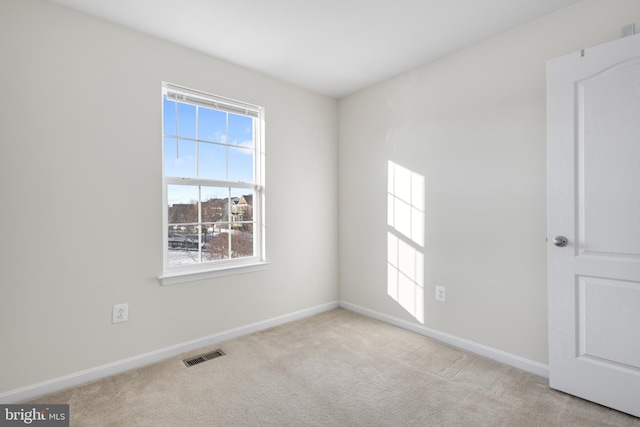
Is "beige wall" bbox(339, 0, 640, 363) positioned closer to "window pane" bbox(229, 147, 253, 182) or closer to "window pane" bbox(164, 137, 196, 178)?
"window pane" bbox(229, 147, 253, 182)

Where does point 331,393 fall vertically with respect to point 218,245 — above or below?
below

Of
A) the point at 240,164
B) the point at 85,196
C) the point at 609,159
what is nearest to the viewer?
the point at 609,159

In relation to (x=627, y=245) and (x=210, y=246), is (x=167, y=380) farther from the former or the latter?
(x=627, y=245)

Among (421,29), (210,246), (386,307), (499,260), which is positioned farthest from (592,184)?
(210,246)

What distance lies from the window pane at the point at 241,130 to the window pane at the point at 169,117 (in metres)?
0.49

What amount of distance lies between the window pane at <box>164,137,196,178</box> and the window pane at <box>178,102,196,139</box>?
66mm

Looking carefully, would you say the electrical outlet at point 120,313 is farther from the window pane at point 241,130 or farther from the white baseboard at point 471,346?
the white baseboard at point 471,346

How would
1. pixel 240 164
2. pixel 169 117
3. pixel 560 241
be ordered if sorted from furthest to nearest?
pixel 240 164 < pixel 169 117 < pixel 560 241

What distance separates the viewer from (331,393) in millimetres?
1988

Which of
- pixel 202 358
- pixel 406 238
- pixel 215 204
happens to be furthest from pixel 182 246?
pixel 406 238

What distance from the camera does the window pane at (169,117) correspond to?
2.53 meters

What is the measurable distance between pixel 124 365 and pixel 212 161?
1664mm

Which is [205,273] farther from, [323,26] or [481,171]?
[481,171]

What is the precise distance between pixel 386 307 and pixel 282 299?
1.04 metres
